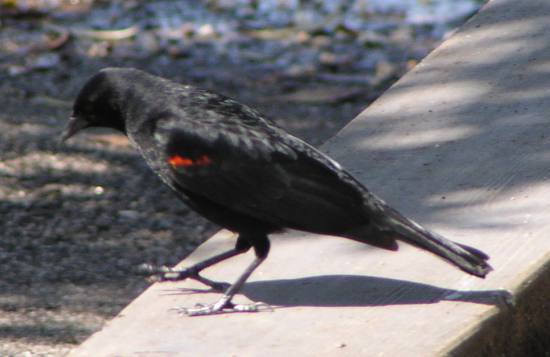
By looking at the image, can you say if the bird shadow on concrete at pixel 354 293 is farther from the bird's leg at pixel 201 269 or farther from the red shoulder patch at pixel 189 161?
the red shoulder patch at pixel 189 161

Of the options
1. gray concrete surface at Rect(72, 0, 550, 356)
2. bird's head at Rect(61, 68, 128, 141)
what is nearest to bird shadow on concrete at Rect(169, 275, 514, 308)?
gray concrete surface at Rect(72, 0, 550, 356)

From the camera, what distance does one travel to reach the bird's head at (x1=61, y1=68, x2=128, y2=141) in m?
4.48

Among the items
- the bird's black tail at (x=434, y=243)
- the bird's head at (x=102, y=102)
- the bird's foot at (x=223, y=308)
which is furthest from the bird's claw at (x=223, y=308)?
the bird's head at (x=102, y=102)

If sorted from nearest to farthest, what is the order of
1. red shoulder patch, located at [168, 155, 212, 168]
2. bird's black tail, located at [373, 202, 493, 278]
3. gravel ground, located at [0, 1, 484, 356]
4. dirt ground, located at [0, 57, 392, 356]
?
bird's black tail, located at [373, 202, 493, 278] < red shoulder patch, located at [168, 155, 212, 168] < dirt ground, located at [0, 57, 392, 356] < gravel ground, located at [0, 1, 484, 356]

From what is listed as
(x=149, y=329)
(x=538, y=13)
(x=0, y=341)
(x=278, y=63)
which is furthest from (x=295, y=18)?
(x=149, y=329)

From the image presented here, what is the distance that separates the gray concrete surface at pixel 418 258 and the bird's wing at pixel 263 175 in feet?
0.74

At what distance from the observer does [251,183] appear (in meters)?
3.91

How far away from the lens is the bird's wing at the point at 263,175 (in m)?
3.83

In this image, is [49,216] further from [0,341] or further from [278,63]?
[278,63]

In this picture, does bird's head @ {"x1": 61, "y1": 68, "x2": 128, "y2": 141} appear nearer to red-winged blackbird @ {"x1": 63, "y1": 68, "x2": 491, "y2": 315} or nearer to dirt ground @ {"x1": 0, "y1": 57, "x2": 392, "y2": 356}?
red-winged blackbird @ {"x1": 63, "y1": 68, "x2": 491, "y2": 315}

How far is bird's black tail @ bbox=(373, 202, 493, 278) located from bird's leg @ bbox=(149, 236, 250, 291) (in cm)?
53

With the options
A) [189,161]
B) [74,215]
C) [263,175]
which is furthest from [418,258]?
[74,215]

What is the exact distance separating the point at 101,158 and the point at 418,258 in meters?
3.45

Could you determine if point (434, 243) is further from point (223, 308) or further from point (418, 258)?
point (223, 308)
